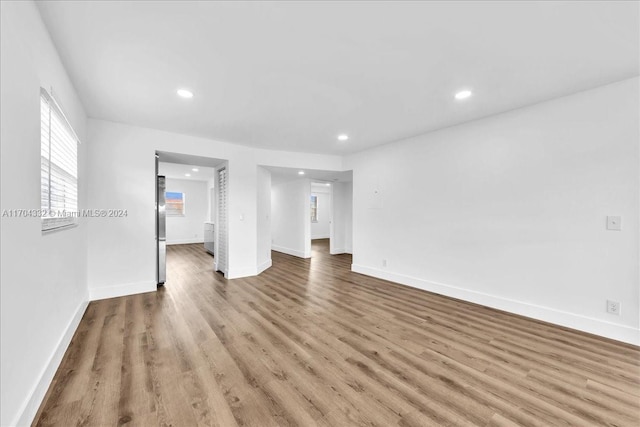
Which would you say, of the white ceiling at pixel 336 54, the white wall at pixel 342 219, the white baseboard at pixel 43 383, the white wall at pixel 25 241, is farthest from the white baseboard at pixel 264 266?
the white wall at pixel 25 241

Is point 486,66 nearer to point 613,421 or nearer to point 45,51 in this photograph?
point 613,421

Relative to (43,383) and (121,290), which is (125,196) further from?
(43,383)

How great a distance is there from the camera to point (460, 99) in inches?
115

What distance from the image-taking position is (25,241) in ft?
4.93

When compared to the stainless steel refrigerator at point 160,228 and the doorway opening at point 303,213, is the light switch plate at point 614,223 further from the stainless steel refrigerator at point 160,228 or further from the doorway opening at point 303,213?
the stainless steel refrigerator at point 160,228

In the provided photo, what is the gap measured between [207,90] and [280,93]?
0.75 m

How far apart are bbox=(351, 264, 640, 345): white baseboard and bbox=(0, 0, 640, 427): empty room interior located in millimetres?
22

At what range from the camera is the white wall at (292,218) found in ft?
23.2

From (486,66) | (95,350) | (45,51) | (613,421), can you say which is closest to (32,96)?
(45,51)

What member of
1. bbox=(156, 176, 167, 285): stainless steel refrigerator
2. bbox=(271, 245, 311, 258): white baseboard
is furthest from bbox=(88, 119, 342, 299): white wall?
bbox=(271, 245, 311, 258): white baseboard

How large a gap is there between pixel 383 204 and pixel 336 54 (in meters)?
3.14

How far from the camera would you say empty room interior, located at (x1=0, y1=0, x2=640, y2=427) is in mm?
1612

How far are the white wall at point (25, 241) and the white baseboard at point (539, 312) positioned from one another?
4277 mm

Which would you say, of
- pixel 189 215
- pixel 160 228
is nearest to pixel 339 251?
pixel 160 228
